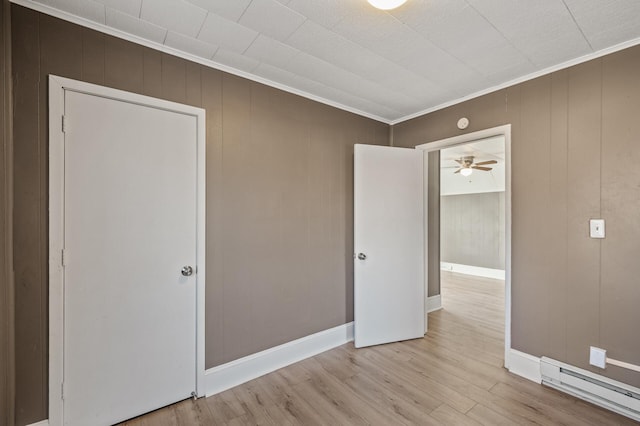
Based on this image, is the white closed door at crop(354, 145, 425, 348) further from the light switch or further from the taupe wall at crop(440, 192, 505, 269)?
the taupe wall at crop(440, 192, 505, 269)

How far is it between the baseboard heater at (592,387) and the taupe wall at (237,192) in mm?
1803

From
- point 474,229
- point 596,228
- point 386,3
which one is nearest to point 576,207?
point 596,228

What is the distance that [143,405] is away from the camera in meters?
1.91

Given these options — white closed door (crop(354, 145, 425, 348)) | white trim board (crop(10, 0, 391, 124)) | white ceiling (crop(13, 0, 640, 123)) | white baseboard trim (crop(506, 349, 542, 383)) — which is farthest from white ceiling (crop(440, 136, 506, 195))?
white baseboard trim (crop(506, 349, 542, 383))

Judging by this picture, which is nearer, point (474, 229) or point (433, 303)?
point (433, 303)

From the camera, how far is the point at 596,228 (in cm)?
206

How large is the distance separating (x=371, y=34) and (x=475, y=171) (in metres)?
5.84

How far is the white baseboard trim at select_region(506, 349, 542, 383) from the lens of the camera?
7.61 feet

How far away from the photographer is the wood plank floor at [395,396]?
1890mm

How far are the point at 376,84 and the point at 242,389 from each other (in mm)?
2864

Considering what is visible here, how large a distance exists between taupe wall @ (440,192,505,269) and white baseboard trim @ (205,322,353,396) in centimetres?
531

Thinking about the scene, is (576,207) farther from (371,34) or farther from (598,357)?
(371,34)

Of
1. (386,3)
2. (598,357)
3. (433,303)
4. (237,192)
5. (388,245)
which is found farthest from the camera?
(433,303)

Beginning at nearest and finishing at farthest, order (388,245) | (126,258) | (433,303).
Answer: (126,258)
(388,245)
(433,303)
